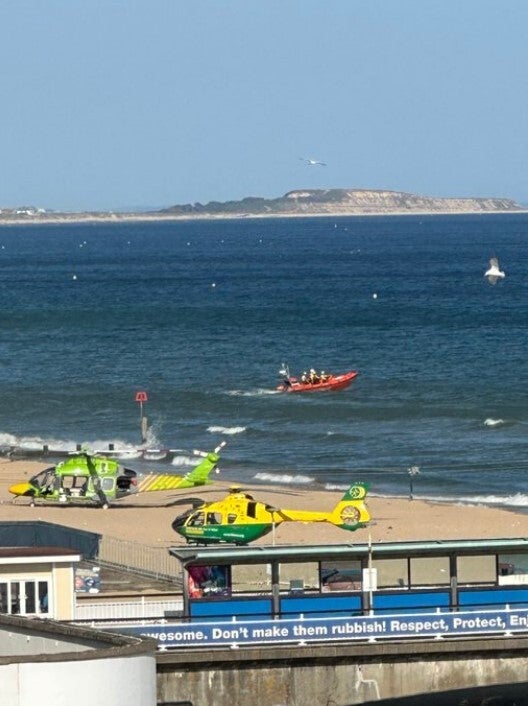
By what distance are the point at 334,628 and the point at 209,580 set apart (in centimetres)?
241

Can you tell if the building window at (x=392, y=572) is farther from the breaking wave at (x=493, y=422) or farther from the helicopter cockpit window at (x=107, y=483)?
the breaking wave at (x=493, y=422)

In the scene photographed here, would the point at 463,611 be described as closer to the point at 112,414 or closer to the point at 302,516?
the point at 302,516

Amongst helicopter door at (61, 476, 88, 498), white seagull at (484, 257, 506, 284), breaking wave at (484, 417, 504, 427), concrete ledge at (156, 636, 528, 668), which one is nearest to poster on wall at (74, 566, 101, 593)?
concrete ledge at (156, 636, 528, 668)

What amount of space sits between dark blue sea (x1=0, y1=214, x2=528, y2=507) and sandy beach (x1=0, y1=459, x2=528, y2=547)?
6.05 feet

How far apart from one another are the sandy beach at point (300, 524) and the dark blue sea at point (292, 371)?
6.05 feet

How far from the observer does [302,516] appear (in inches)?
1583

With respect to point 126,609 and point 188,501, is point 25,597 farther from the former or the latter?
point 188,501

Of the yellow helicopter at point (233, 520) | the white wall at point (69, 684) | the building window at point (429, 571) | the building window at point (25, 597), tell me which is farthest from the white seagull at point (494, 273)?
the white wall at point (69, 684)

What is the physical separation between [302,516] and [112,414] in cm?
3112

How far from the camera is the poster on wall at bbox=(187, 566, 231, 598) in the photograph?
90.8 feet

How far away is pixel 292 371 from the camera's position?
286 feet

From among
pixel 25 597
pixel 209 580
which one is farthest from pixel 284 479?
pixel 25 597

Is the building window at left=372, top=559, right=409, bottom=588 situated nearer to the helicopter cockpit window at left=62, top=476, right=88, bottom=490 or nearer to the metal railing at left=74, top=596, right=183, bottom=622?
the metal railing at left=74, top=596, right=183, bottom=622

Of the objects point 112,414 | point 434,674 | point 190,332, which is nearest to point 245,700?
point 434,674
